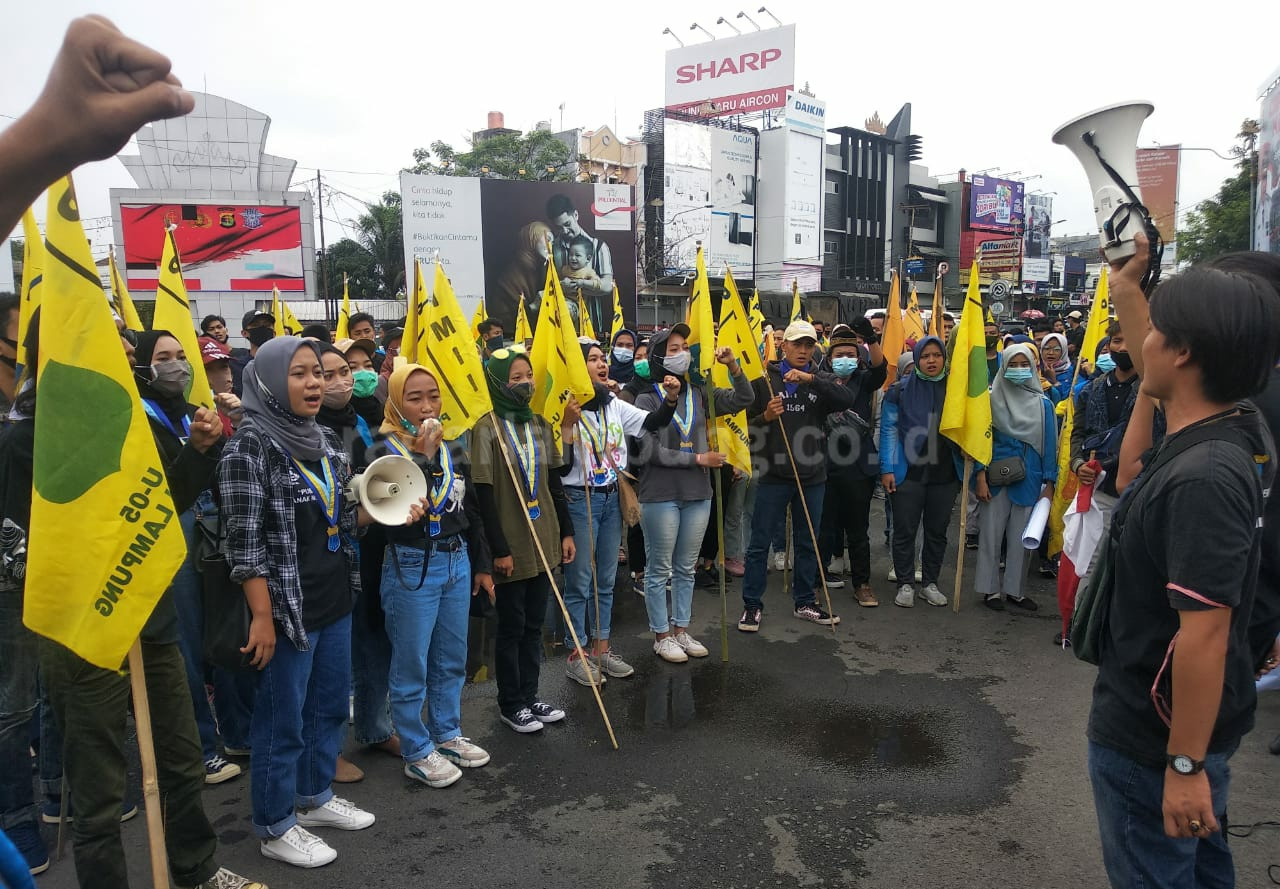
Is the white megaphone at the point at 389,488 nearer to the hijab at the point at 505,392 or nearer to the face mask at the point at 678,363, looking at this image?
the hijab at the point at 505,392

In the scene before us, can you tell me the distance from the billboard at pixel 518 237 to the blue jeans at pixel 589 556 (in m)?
20.9

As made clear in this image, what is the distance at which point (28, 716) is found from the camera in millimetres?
3131

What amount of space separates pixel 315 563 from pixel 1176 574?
8.91ft

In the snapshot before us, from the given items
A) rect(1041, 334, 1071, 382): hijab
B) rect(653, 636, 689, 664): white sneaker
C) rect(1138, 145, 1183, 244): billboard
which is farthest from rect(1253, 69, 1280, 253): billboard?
rect(1138, 145, 1183, 244): billboard

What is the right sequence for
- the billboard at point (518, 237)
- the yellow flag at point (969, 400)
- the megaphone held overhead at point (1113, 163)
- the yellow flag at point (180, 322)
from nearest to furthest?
1. the megaphone held overhead at point (1113, 163)
2. the yellow flag at point (180, 322)
3. the yellow flag at point (969, 400)
4. the billboard at point (518, 237)

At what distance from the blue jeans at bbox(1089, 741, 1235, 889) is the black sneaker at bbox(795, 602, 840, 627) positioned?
3.97 m

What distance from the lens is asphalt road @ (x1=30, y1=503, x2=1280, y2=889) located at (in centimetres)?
310

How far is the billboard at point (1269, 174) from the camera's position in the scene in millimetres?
15641

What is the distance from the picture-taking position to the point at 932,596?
6.46 meters

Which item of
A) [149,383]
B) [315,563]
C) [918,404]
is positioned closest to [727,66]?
[918,404]

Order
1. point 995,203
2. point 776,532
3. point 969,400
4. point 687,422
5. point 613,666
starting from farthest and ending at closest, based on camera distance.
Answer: point 995,203 < point 969,400 < point 776,532 < point 687,422 < point 613,666

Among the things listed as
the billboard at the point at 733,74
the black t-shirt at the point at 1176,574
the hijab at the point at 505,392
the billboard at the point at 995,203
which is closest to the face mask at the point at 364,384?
the hijab at the point at 505,392

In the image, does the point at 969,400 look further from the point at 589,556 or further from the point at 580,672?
the point at 580,672

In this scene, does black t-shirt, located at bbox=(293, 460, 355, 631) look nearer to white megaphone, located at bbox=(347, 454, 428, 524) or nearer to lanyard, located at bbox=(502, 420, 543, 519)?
white megaphone, located at bbox=(347, 454, 428, 524)
